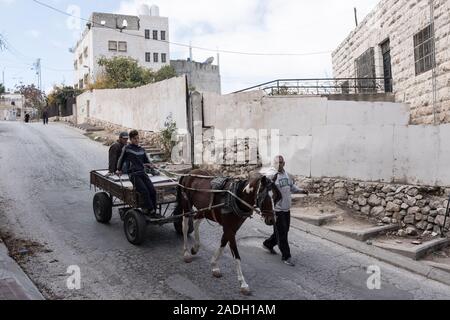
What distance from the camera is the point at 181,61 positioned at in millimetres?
51531

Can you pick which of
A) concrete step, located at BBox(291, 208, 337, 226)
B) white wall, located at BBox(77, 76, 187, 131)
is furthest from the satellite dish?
concrete step, located at BBox(291, 208, 337, 226)

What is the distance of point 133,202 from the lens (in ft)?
25.5

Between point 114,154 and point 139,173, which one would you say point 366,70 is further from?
point 139,173

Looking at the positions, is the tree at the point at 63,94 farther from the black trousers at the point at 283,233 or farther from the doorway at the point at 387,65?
the black trousers at the point at 283,233

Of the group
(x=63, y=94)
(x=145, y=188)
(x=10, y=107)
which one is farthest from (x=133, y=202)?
(x=10, y=107)

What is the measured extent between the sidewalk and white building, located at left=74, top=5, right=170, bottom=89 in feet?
Answer: 131

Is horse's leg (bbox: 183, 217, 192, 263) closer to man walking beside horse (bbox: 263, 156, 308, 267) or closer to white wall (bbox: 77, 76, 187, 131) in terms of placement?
man walking beside horse (bbox: 263, 156, 308, 267)

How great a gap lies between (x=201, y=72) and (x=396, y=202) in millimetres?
44103

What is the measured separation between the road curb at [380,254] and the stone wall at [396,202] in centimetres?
158

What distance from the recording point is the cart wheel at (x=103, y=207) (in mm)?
8992

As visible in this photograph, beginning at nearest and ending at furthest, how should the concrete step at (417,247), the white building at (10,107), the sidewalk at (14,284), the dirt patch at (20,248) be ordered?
the sidewalk at (14,284)
the dirt patch at (20,248)
the concrete step at (417,247)
the white building at (10,107)

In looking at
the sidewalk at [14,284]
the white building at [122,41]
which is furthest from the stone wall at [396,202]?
the white building at [122,41]

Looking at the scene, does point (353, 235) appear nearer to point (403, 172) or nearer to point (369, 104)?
point (403, 172)

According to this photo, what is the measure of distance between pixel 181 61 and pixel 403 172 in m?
44.2
